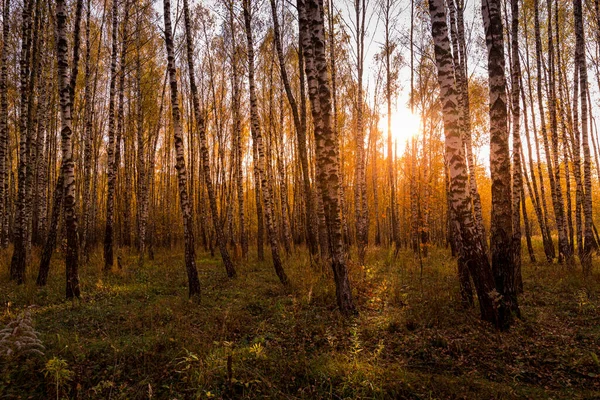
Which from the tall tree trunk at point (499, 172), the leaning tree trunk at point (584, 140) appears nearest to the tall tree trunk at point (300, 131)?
the tall tree trunk at point (499, 172)

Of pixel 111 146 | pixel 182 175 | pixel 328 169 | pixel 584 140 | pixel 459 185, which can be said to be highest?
pixel 111 146

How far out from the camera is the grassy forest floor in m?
3.53

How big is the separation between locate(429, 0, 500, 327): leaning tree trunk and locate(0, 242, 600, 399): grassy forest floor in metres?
0.57

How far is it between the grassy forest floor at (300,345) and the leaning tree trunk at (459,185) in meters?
0.57

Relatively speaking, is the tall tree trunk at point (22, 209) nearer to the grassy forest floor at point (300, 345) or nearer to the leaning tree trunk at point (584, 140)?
the grassy forest floor at point (300, 345)

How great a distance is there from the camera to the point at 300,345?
4.71 meters

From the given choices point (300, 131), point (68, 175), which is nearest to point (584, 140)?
point (300, 131)

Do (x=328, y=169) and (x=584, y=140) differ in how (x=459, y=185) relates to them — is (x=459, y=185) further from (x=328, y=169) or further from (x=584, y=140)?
(x=584, y=140)

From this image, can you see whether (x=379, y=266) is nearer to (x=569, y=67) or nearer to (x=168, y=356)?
(x=168, y=356)

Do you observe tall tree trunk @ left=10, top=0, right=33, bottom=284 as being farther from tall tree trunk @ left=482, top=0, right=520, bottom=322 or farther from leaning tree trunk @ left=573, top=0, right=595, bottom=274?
leaning tree trunk @ left=573, top=0, right=595, bottom=274

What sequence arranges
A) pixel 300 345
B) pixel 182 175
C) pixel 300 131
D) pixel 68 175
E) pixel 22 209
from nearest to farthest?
pixel 300 345
pixel 68 175
pixel 182 175
pixel 22 209
pixel 300 131

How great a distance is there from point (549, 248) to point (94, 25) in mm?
23491

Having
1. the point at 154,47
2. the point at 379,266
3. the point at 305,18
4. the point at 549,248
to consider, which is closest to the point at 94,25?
the point at 154,47

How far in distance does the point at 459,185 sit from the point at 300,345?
12.1 feet
